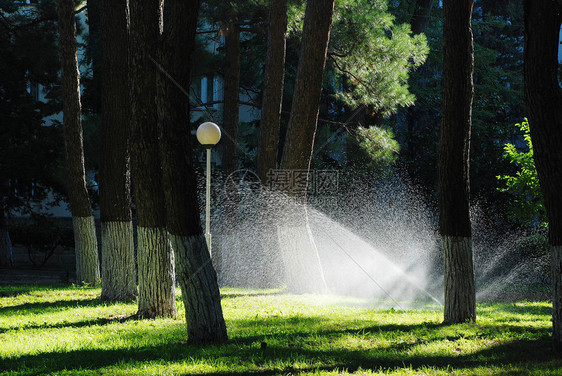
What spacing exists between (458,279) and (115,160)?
5036 mm

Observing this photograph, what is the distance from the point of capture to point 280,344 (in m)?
5.85

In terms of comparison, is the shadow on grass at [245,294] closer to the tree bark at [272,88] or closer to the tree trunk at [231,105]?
the tree bark at [272,88]

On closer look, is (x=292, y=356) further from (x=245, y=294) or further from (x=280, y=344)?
(x=245, y=294)

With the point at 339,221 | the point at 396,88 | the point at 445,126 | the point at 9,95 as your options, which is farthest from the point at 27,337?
the point at 9,95

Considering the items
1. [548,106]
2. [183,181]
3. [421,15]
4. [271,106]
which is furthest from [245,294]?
[421,15]

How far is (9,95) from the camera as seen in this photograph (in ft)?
57.3

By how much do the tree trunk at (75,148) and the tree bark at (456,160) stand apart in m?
7.19

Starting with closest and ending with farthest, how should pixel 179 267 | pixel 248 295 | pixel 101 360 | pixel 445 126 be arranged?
1. pixel 101 360
2. pixel 179 267
3. pixel 445 126
4. pixel 248 295

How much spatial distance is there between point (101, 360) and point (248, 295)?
5.73 meters

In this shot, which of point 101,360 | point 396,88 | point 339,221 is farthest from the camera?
point 339,221

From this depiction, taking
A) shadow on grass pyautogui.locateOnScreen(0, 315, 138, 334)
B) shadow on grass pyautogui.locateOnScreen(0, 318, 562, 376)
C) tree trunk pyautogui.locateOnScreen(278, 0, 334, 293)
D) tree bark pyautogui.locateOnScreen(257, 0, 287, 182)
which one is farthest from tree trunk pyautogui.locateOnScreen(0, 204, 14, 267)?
shadow on grass pyautogui.locateOnScreen(0, 318, 562, 376)

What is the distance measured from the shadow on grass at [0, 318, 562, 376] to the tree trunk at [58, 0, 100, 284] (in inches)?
266

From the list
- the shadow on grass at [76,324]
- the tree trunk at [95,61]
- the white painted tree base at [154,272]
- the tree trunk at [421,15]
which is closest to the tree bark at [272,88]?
the white painted tree base at [154,272]

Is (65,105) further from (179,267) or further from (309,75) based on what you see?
(179,267)
